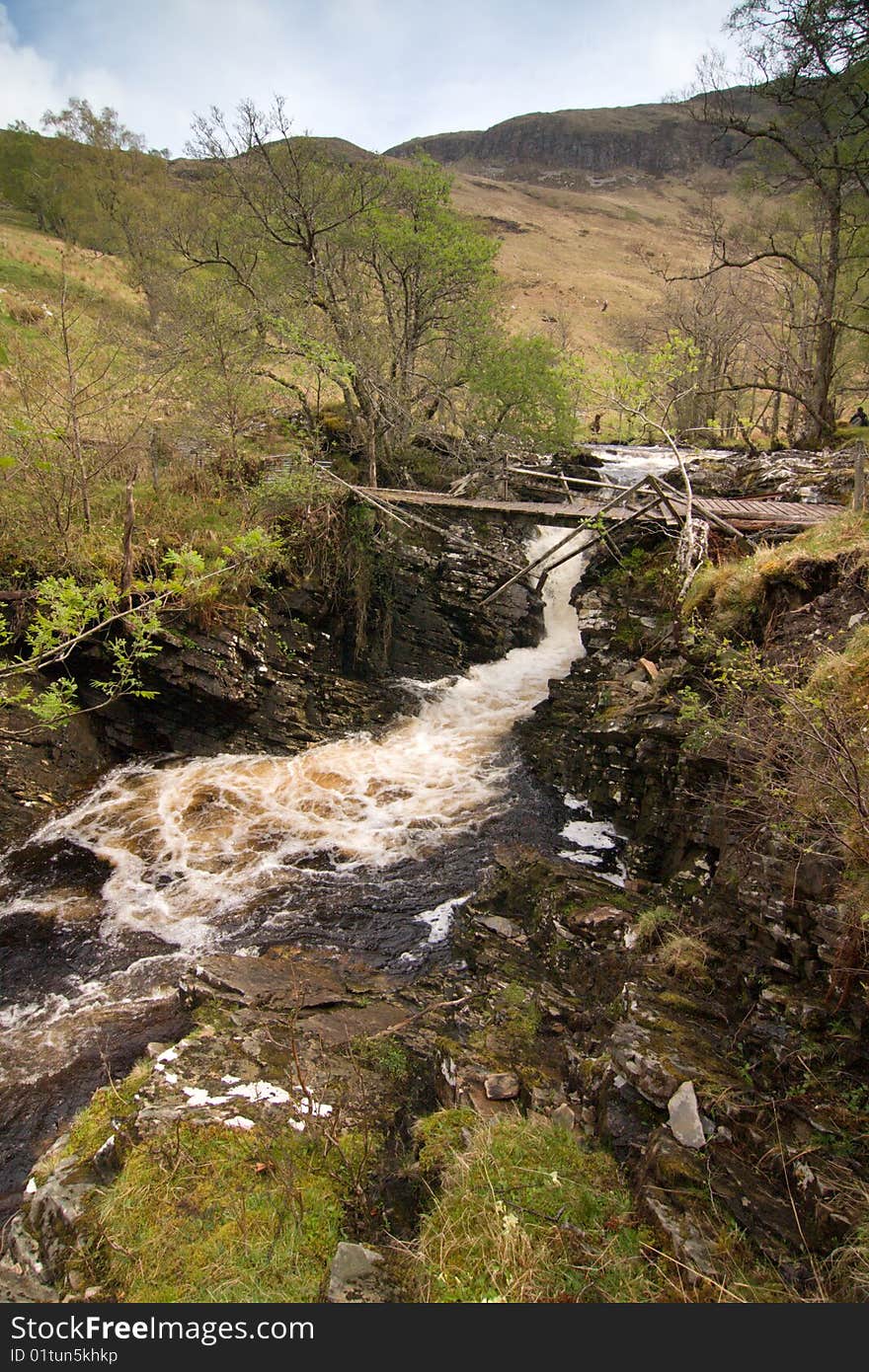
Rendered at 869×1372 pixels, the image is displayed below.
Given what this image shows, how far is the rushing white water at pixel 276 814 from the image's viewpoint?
7341mm

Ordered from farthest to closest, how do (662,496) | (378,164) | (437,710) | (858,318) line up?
1. (858,318)
2. (378,164)
3. (437,710)
4. (662,496)

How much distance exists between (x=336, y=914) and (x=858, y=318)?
83.9 feet

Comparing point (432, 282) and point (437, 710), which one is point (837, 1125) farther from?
point (432, 282)

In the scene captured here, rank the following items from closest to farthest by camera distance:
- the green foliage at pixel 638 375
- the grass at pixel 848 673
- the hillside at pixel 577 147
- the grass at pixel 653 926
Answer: the grass at pixel 848 673 < the grass at pixel 653 926 < the green foliage at pixel 638 375 < the hillside at pixel 577 147

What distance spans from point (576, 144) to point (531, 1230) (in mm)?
→ 202147

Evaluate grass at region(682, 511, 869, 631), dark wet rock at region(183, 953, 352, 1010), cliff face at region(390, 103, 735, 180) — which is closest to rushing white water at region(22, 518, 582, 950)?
dark wet rock at region(183, 953, 352, 1010)

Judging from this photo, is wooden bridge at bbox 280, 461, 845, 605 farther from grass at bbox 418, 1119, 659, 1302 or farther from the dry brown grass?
the dry brown grass

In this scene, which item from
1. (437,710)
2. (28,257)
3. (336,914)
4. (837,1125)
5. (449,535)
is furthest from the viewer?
(28,257)

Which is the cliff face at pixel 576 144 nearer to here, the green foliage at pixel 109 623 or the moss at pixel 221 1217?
the green foliage at pixel 109 623

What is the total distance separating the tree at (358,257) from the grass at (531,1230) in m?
13.6

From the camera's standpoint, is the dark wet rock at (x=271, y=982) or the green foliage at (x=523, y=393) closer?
the dark wet rock at (x=271, y=982)

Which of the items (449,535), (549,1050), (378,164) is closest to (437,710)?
(449,535)

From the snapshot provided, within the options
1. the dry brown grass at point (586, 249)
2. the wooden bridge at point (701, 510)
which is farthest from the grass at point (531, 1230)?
the dry brown grass at point (586, 249)

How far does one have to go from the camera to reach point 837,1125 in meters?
3.18
